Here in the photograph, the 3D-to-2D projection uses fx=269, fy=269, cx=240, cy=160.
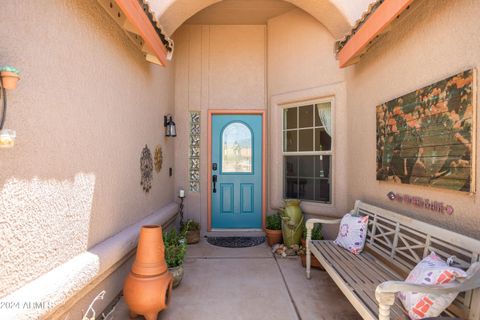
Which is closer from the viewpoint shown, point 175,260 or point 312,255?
point 175,260

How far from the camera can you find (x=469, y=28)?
74.9 inches

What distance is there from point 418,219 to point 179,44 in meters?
4.74

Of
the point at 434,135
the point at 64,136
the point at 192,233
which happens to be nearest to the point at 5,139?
the point at 64,136

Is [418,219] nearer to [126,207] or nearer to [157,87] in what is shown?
[126,207]

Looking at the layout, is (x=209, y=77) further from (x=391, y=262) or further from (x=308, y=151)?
(x=391, y=262)

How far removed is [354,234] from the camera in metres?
2.89

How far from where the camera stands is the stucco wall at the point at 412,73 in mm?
1926

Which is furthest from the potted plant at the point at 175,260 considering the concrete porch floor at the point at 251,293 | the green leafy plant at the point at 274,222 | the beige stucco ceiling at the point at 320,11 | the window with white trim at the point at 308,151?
the beige stucco ceiling at the point at 320,11

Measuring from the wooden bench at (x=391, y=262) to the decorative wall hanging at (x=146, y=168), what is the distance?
2125 mm

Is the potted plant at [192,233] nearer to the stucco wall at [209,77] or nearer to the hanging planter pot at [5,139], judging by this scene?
the stucco wall at [209,77]

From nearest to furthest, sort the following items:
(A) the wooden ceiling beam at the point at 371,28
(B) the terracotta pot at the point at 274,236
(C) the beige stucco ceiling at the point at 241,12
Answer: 1. (A) the wooden ceiling beam at the point at 371,28
2. (B) the terracotta pot at the point at 274,236
3. (C) the beige stucco ceiling at the point at 241,12

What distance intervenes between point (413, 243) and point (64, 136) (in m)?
3.01

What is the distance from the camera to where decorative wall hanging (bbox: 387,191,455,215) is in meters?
2.08

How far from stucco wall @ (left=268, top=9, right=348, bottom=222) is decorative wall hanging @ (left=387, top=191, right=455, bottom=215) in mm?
1238
